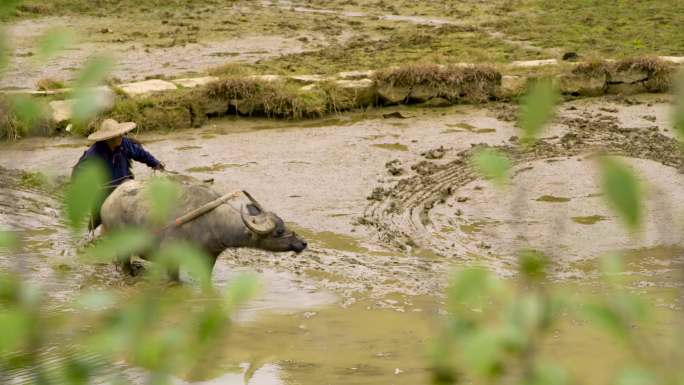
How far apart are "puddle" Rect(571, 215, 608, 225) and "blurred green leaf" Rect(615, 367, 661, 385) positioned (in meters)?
6.85

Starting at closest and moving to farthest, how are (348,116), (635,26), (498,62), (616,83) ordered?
(348,116) < (616,83) < (498,62) < (635,26)

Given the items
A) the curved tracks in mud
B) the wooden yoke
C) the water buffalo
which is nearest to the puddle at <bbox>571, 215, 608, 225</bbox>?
the curved tracks in mud

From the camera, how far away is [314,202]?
8703 millimetres

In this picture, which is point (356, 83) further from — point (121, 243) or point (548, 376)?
point (548, 376)

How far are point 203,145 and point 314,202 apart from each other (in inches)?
73.2

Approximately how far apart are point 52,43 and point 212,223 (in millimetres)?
4974

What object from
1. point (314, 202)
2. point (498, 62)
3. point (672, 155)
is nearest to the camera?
point (314, 202)

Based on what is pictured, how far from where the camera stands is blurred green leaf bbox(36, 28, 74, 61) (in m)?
1.68

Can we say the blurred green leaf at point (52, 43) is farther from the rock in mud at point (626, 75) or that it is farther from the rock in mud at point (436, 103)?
the rock in mud at point (626, 75)

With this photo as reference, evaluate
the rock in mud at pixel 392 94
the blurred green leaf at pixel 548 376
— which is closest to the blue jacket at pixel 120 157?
the rock in mud at pixel 392 94

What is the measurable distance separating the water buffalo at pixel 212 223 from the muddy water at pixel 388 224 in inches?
13.8

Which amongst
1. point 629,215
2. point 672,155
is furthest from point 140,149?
point 629,215

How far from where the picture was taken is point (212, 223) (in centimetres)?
663

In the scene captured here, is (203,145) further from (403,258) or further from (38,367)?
(38,367)
